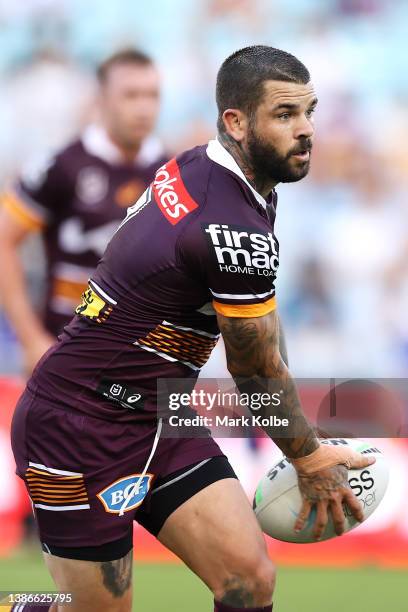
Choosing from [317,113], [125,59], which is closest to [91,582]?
[125,59]

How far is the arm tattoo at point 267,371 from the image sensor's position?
3.88 m

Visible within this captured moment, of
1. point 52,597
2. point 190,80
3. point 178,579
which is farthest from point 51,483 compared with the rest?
point 190,80

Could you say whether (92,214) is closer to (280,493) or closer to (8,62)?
(280,493)

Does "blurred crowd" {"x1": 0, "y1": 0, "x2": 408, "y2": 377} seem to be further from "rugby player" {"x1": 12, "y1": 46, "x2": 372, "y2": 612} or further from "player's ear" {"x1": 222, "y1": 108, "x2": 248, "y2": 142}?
"player's ear" {"x1": 222, "y1": 108, "x2": 248, "y2": 142}

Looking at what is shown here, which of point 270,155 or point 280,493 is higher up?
point 270,155

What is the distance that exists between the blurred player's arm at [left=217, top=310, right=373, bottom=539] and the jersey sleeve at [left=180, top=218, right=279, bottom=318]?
1.9 inches

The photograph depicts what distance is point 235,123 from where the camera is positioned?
404cm

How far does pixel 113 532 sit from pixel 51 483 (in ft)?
0.93

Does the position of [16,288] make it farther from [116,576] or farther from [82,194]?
[116,576]

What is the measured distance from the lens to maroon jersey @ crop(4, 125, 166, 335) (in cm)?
712

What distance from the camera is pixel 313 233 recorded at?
10.4m

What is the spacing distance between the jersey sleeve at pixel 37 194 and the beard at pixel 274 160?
326 cm

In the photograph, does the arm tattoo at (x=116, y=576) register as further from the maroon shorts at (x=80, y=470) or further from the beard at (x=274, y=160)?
the beard at (x=274, y=160)

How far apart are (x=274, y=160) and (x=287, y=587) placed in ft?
11.8
